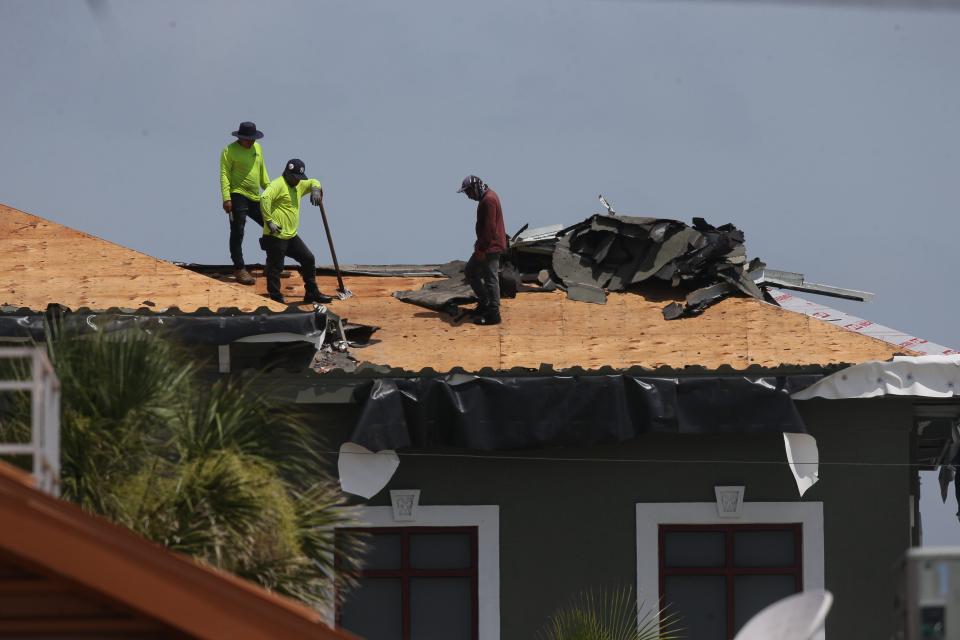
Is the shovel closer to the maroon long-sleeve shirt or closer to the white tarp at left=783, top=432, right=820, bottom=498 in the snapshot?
the maroon long-sleeve shirt

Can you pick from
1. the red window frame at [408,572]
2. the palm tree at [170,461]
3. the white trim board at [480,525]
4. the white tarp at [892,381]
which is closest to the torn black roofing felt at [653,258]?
the white tarp at [892,381]

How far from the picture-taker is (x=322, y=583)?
11.2 m

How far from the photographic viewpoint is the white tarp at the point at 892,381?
15.2 m

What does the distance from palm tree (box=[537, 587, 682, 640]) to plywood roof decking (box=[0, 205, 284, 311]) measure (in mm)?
3931

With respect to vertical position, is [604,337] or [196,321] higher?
[196,321]

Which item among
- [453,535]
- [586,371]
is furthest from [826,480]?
[453,535]

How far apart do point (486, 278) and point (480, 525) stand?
322cm

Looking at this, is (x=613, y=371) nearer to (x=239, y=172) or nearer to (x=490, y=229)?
(x=490, y=229)

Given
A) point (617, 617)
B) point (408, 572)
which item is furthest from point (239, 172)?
point (617, 617)

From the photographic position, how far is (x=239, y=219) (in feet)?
66.3

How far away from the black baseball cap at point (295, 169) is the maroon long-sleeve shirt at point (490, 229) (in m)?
2.38

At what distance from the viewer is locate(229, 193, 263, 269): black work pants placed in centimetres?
2005

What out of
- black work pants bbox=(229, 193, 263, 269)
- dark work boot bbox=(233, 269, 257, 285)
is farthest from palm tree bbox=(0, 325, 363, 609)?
black work pants bbox=(229, 193, 263, 269)

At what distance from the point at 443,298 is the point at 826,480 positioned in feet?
15.6
